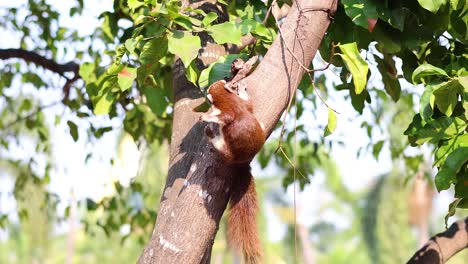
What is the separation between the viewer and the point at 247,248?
5.85 feet

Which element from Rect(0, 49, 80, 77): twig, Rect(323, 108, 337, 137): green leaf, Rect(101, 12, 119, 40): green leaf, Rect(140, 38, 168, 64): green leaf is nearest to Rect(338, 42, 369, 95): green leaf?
Rect(323, 108, 337, 137): green leaf

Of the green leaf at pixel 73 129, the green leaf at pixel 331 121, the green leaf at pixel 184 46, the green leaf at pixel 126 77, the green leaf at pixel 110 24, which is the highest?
the green leaf at pixel 184 46

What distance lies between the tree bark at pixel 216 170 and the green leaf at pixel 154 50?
24cm

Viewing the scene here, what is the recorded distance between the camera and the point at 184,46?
1677mm

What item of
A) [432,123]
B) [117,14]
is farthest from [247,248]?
[117,14]

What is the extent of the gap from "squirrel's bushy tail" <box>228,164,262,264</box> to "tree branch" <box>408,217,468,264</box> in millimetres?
1075

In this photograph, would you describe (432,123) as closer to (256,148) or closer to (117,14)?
(256,148)

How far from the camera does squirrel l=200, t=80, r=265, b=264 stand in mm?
1607

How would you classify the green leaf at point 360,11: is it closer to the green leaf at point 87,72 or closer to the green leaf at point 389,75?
the green leaf at point 389,75

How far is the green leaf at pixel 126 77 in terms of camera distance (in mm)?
1935

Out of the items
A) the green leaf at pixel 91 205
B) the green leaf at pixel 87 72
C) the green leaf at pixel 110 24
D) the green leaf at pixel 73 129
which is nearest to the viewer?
the green leaf at pixel 87 72

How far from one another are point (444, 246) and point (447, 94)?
118cm

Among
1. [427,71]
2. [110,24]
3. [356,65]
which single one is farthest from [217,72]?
[110,24]

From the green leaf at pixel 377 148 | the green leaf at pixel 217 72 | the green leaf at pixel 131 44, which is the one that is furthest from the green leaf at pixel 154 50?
the green leaf at pixel 377 148
